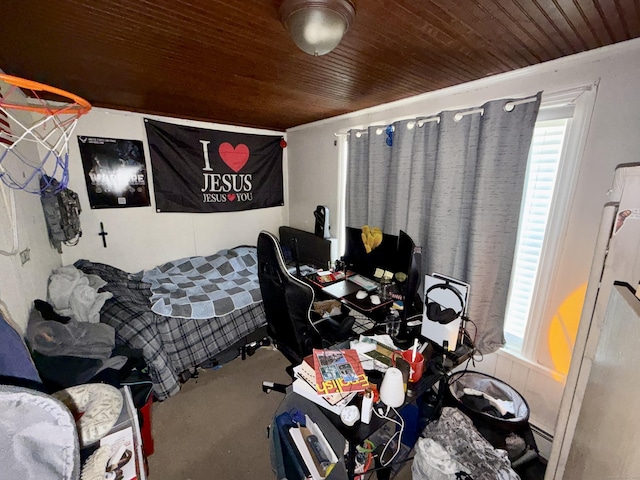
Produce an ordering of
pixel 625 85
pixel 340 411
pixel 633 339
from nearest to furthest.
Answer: pixel 633 339 < pixel 340 411 < pixel 625 85

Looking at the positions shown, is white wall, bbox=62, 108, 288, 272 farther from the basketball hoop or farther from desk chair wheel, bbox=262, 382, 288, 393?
desk chair wheel, bbox=262, 382, 288, 393

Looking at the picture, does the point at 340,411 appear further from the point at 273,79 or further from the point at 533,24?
the point at 273,79

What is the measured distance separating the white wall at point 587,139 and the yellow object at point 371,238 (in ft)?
3.29

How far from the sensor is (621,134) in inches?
50.5

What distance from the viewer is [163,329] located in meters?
2.04

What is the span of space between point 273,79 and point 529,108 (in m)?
1.57

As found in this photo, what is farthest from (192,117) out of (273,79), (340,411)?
(340,411)

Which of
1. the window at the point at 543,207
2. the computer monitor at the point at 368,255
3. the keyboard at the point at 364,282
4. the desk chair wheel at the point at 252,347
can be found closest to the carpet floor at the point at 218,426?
the desk chair wheel at the point at 252,347

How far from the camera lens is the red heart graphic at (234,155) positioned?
3162 millimetres

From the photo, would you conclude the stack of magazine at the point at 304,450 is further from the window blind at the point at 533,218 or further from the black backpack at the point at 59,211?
the black backpack at the point at 59,211

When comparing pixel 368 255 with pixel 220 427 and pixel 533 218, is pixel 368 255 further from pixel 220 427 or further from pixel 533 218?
pixel 220 427

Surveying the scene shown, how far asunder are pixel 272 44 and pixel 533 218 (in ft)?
5.92

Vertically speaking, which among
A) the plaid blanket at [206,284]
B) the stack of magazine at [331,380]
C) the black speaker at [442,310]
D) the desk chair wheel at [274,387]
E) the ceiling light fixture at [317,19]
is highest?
the ceiling light fixture at [317,19]

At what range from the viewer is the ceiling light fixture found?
94 cm
